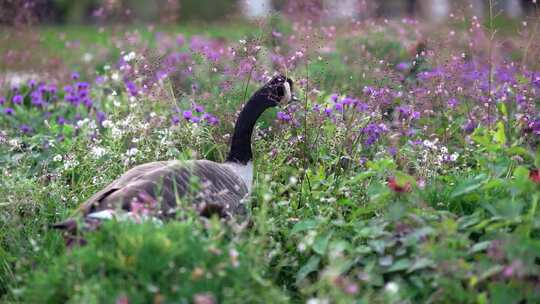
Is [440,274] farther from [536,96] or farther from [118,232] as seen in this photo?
[536,96]

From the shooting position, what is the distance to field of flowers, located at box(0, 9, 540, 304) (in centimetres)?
320

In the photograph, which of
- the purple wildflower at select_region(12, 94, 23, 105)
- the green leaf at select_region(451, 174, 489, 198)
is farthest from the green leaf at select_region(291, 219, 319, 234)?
the purple wildflower at select_region(12, 94, 23, 105)

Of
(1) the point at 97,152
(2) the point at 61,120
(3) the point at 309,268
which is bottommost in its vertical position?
(2) the point at 61,120

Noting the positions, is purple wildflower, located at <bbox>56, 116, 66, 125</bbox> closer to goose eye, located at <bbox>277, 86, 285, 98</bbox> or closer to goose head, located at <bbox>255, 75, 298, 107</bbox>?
goose head, located at <bbox>255, 75, 298, 107</bbox>

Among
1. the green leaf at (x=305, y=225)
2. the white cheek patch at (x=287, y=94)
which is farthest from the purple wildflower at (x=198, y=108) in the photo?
the green leaf at (x=305, y=225)

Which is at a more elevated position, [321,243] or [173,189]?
[173,189]

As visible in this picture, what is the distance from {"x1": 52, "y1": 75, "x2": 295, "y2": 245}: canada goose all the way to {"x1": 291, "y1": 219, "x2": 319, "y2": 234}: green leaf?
1.14 ft

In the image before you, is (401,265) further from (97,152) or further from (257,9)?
(257,9)

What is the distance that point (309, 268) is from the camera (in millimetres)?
3869

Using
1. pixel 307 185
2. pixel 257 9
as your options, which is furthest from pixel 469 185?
pixel 257 9

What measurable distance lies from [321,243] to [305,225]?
0.49 feet

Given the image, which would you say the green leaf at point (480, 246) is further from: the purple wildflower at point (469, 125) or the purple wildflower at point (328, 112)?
the purple wildflower at point (469, 125)

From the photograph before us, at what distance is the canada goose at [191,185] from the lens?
368 cm

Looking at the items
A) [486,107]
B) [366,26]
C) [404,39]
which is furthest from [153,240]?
[404,39]
